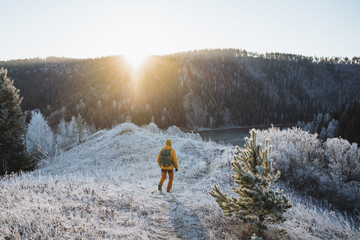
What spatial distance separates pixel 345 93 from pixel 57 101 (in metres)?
240

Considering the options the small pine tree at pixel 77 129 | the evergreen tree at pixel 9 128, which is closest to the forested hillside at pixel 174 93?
the small pine tree at pixel 77 129

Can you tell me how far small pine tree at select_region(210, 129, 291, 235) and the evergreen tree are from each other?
21204mm

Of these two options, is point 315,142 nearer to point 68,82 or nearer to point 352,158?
point 352,158

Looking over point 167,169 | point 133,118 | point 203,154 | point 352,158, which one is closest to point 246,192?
point 167,169

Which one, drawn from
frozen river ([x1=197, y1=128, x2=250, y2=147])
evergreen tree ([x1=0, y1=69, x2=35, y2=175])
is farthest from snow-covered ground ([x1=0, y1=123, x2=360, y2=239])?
frozen river ([x1=197, y1=128, x2=250, y2=147])

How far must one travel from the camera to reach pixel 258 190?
4.80 meters

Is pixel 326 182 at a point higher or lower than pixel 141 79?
lower

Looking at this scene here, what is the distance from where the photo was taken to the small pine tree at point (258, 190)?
4738 mm

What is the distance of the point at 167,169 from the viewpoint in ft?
33.0

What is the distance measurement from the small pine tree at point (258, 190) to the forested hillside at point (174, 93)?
109 m

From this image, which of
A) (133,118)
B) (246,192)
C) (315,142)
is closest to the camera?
(246,192)

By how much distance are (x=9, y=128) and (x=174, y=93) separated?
128644mm

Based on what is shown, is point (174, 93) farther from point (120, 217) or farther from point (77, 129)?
point (120, 217)

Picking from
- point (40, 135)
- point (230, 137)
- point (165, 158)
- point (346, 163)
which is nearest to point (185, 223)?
point (165, 158)
